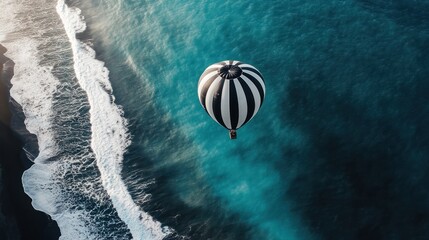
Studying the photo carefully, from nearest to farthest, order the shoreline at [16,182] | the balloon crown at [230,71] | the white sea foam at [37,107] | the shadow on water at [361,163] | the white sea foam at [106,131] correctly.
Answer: the balloon crown at [230,71] → the shadow on water at [361,163] → the shoreline at [16,182] → the white sea foam at [106,131] → the white sea foam at [37,107]

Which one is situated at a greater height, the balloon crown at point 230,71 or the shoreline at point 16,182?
the balloon crown at point 230,71

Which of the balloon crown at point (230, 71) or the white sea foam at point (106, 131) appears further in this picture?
the white sea foam at point (106, 131)

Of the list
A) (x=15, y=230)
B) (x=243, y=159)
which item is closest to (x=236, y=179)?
(x=243, y=159)

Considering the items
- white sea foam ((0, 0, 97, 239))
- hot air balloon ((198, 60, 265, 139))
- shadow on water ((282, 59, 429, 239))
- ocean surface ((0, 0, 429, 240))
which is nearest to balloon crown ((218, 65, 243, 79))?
hot air balloon ((198, 60, 265, 139))

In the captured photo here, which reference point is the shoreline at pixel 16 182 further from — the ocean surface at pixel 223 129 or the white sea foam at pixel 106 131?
the white sea foam at pixel 106 131

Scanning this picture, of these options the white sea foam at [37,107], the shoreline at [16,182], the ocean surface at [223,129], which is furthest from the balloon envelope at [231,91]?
the shoreline at [16,182]

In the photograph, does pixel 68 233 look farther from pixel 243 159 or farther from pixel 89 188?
pixel 243 159
